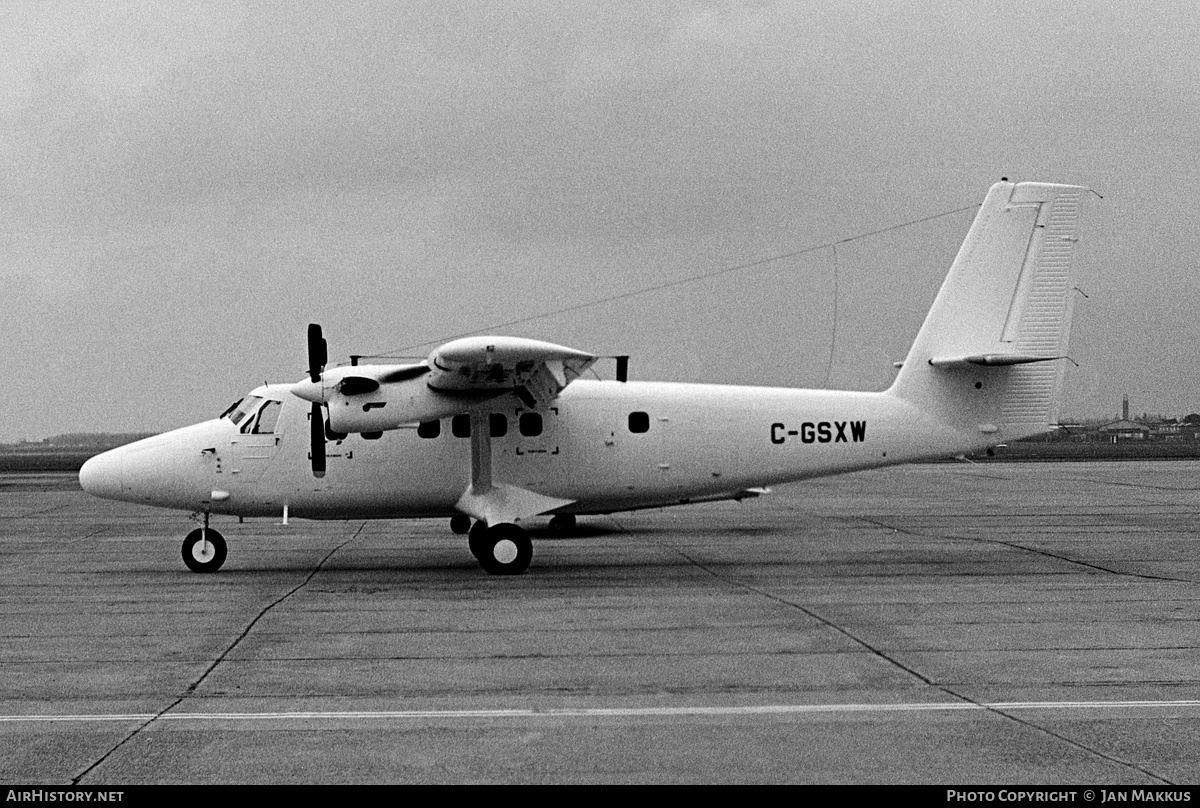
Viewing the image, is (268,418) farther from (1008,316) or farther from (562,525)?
(1008,316)

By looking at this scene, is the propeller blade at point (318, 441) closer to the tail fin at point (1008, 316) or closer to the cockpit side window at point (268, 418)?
the cockpit side window at point (268, 418)

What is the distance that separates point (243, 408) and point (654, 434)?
6.72 meters

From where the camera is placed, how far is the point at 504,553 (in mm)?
18328

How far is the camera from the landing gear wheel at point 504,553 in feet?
60.1

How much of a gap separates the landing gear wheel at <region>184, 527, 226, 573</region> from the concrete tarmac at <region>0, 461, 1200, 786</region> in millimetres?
431

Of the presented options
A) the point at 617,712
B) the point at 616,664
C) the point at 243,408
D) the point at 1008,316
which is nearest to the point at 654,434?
the point at 1008,316

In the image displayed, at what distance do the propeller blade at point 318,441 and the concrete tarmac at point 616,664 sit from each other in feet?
5.82

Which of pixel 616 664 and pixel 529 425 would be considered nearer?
pixel 616 664

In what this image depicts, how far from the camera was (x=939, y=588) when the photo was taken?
16.1 m

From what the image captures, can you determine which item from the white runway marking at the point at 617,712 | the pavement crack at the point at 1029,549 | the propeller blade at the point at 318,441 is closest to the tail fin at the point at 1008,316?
the pavement crack at the point at 1029,549

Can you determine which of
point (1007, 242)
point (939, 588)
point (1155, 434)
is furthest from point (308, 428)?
point (1155, 434)

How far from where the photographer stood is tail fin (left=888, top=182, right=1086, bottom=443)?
19.7m

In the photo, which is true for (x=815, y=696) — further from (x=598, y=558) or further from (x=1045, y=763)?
(x=598, y=558)
